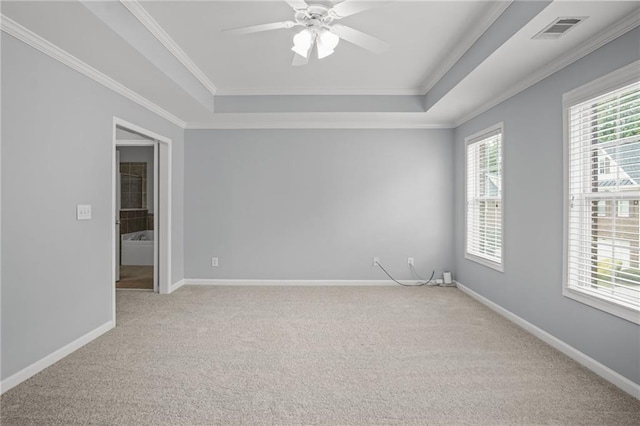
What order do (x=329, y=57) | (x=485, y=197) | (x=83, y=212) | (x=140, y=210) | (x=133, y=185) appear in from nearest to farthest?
(x=83, y=212) < (x=329, y=57) < (x=485, y=197) < (x=133, y=185) < (x=140, y=210)

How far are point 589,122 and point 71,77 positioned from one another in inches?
161

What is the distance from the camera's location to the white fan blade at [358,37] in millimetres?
2371

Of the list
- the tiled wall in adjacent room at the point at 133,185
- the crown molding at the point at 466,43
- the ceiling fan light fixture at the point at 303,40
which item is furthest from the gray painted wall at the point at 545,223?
the tiled wall in adjacent room at the point at 133,185

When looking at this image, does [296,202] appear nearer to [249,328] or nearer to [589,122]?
[249,328]

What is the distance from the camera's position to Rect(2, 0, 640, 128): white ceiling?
88.2 inches

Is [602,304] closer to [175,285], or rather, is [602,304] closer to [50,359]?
[50,359]

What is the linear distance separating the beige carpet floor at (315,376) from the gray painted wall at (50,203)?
0.34m

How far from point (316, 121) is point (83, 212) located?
3.09m

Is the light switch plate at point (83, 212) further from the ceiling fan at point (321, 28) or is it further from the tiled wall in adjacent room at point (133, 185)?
the tiled wall in adjacent room at point (133, 185)

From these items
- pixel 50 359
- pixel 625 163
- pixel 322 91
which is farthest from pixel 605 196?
pixel 50 359

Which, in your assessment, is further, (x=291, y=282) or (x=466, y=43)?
(x=291, y=282)

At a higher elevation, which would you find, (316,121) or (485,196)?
(316,121)

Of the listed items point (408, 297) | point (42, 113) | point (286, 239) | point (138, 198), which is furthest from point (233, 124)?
point (138, 198)

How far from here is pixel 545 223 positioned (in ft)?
9.93
